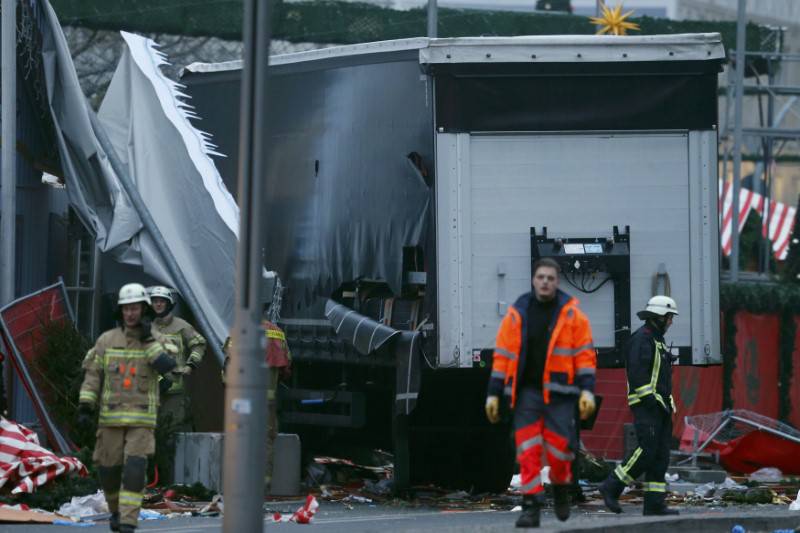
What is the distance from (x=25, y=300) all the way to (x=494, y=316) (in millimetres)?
4481

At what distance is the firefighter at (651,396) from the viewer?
12.9 m

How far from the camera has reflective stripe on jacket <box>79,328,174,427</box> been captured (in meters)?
11.1

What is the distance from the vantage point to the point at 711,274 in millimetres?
13906

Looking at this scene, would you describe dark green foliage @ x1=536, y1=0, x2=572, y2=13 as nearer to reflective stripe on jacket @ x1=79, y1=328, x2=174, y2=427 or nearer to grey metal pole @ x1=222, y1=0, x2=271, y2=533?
reflective stripe on jacket @ x1=79, y1=328, x2=174, y2=427

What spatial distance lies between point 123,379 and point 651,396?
403cm

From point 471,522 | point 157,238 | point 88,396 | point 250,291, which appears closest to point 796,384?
point 157,238

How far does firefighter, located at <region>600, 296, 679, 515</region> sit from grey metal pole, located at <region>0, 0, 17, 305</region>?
6232 millimetres

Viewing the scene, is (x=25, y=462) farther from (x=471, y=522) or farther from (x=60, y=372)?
(x=471, y=522)

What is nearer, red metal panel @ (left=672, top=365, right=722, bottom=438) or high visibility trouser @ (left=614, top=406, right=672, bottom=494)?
high visibility trouser @ (left=614, top=406, right=672, bottom=494)

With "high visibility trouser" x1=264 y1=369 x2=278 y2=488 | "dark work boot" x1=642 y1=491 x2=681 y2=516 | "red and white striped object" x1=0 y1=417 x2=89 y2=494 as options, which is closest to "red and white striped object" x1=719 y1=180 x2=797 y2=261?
"high visibility trouser" x1=264 y1=369 x2=278 y2=488

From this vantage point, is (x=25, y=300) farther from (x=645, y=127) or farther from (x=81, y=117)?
(x=645, y=127)

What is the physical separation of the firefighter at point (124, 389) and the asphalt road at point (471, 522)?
86 centimetres

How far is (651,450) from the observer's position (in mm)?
12984

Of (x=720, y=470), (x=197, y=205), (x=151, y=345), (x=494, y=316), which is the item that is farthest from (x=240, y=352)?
(x=720, y=470)
